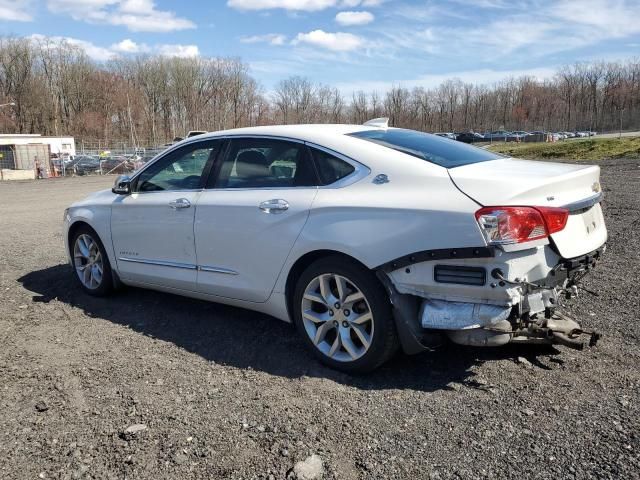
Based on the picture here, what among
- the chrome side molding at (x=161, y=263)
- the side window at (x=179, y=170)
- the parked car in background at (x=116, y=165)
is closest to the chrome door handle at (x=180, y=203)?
the side window at (x=179, y=170)

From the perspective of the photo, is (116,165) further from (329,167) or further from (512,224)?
(512,224)

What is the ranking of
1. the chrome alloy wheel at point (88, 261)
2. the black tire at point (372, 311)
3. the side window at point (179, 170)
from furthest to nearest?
the chrome alloy wheel at point (88, 261) → the side window at point (179, 170) → the black tire at point (372, 311)

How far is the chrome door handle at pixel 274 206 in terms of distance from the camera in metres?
3.89

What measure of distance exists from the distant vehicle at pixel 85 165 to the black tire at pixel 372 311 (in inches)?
1525

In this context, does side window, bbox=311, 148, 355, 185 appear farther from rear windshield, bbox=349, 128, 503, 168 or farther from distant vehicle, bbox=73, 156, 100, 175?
distant vehicle, bbox=73, 156, 100, 175

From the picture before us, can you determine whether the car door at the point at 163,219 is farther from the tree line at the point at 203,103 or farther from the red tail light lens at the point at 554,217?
the tree line at the point at 203,103

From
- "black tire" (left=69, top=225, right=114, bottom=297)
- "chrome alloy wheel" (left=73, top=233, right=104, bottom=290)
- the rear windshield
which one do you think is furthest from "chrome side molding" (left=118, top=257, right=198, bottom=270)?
the rear windshield

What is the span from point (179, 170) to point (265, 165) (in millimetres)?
1033

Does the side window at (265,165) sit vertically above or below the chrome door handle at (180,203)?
above

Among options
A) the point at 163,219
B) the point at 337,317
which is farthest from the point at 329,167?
the point at 163,219

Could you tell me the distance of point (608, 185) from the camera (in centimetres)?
1484

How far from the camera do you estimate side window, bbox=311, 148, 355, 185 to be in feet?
12.3

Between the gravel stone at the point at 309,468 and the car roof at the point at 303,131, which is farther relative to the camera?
the car roof at the point at 303,131

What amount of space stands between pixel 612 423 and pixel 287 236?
2.24 meters
